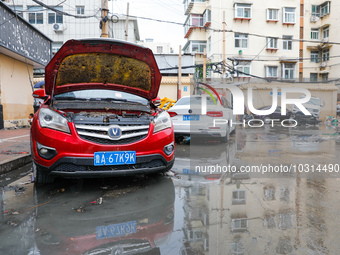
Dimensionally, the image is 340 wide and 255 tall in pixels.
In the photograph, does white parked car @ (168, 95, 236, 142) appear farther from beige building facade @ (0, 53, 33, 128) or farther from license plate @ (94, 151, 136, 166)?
beige building facade @ (0, 53, 33, 128)

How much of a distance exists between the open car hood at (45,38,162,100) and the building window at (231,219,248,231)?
264 centimetres

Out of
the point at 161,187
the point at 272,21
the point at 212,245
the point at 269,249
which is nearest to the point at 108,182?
the point at 161,187

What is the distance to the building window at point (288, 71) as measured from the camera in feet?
99.9

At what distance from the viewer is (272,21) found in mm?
29562

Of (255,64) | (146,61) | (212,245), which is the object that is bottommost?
(212,245)

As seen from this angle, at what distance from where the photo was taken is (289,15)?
3000cm

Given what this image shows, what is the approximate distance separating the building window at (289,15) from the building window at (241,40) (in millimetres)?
4431

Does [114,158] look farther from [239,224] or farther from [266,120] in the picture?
[266,120]

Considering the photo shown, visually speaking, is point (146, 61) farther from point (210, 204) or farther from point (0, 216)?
point (0, 216)

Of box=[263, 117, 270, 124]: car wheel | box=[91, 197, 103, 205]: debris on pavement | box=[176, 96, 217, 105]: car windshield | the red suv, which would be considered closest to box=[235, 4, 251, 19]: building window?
box=[263, 117, 270, 124]: car wheel

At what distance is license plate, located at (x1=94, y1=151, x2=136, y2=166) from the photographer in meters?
3.49

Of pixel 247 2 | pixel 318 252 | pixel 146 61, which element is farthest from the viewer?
pixel 247 2

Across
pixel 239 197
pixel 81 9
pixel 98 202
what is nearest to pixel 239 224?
pixel 239 197

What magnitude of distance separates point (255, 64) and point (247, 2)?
5969 millimetres
